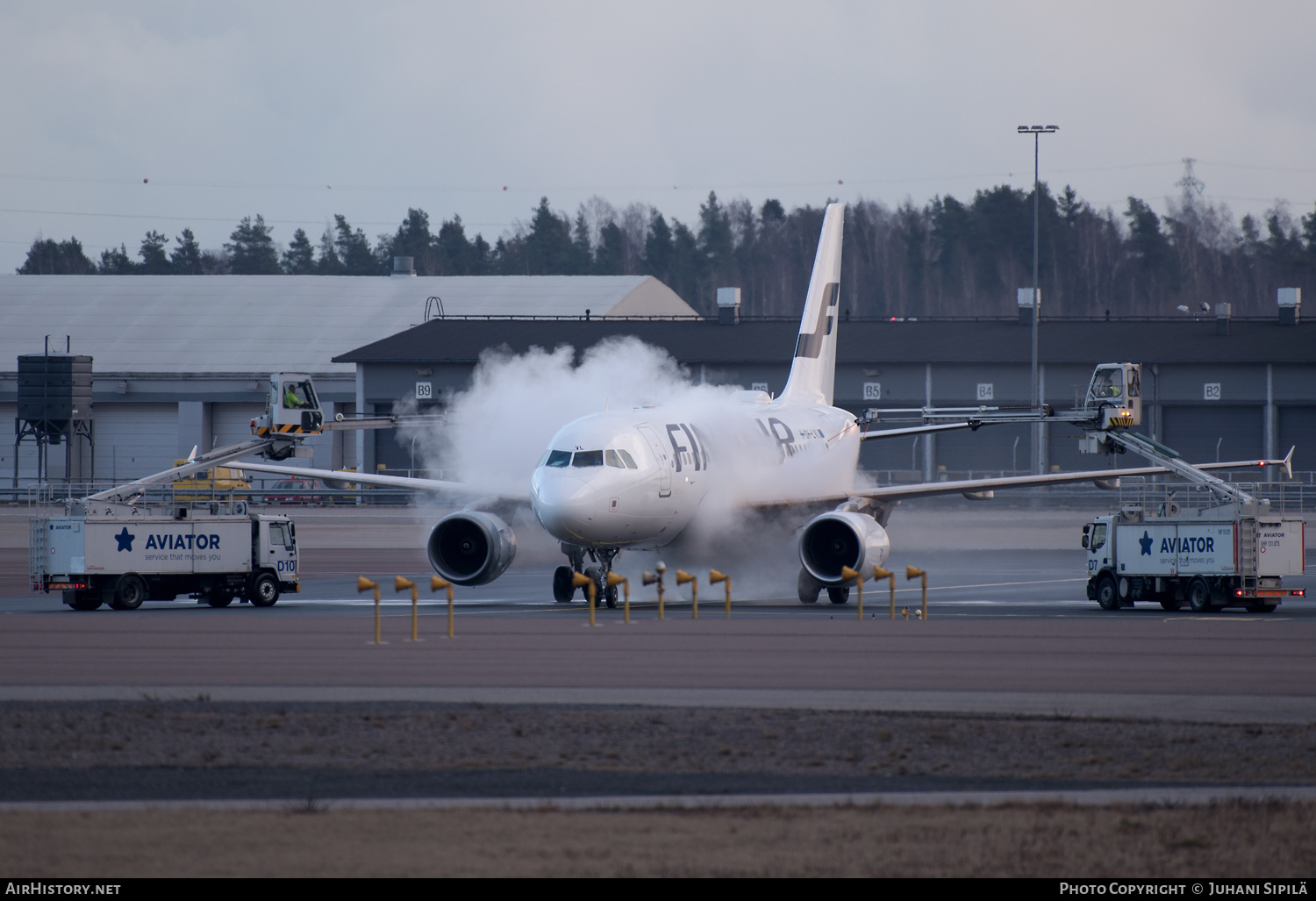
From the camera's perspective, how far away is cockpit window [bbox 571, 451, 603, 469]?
3067 centimetres

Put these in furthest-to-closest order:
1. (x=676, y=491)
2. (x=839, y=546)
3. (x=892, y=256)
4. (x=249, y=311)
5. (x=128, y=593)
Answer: (x=892, y=256), (x=249, y=311), (x=839, y=546), (x=128, y=593), (x=676, y=491)

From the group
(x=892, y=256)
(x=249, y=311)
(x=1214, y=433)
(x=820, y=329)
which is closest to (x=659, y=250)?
(x=892, y=256)

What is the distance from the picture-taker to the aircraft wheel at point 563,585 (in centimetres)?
3284

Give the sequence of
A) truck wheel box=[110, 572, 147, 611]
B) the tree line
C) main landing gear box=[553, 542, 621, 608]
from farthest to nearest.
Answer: the tree line < truck wheel box=[110, 572, 147, 611] < main landing gear box=[553, 542, 621, 608]

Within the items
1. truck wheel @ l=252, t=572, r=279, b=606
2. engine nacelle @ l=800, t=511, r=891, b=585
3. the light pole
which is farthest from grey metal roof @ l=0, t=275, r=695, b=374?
engine nacelle @ l=800, t=511, r=891, b=585

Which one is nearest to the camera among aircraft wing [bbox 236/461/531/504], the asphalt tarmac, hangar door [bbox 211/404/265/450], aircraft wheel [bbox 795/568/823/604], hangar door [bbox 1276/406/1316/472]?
the asphalt tarmac

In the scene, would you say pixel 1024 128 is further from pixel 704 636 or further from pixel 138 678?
pixel 138 678

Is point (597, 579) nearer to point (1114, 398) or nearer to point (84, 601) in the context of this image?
point (84, 601)

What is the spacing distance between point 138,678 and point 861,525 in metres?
17.5

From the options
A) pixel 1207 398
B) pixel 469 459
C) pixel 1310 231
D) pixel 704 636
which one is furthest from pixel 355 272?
pixel 704 636

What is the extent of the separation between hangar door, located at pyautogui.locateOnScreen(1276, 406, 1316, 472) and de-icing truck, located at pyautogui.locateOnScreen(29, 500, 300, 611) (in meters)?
51.1

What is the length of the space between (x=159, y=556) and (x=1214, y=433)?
175 feet

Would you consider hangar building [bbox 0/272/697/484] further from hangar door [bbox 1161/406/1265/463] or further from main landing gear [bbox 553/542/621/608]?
main landing gear [bbox 553/542/621/608]

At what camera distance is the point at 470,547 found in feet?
110
